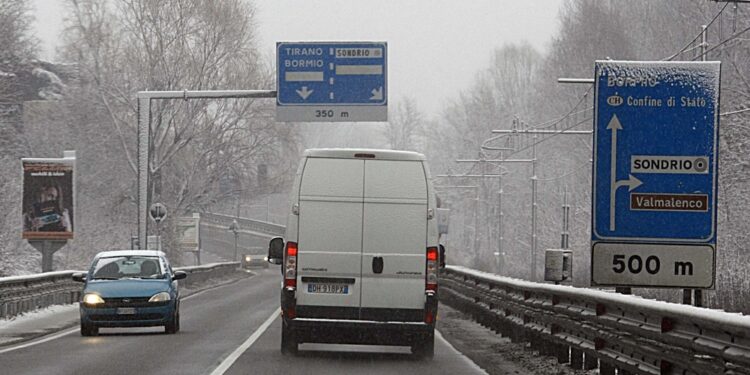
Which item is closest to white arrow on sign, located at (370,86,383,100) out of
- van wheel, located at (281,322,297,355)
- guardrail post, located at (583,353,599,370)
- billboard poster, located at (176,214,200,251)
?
van wheel, located at (281,322,297,355)

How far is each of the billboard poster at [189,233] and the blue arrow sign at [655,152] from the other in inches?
2188

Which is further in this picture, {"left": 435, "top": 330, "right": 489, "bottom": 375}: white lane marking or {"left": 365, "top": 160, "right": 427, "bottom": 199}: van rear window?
{"left": 365, "top": 160, "right": 427, "bottom": 199}: van rear window

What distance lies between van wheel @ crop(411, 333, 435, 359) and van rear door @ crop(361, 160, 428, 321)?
0.42 meters

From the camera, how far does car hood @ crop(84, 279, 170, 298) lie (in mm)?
22781

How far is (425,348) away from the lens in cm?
1839

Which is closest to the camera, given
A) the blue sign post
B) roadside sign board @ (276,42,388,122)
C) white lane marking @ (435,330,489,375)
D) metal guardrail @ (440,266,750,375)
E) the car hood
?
metal guardrail @ (440,266,750,375)

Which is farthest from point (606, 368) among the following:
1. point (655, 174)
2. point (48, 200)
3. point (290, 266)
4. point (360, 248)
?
point (48, 200)

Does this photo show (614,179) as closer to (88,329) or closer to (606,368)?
(606,368)

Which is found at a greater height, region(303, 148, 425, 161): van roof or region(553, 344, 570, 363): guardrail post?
region(303, 148, 425, 161): van roof

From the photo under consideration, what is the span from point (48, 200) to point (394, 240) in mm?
24656

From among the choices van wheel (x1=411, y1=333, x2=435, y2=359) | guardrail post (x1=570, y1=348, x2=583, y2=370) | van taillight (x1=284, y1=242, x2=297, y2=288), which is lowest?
van wheel (x1=411, y1=333, x2=435, y2=359)

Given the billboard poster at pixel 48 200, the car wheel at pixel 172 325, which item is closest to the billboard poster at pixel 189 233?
the billboard poster at pixel 48 200

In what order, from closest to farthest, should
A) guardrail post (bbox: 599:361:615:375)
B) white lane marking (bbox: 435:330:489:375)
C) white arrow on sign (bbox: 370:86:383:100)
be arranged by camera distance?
guardrail post (bbox: 599:361:615:375) → white lane marking (bbox: 435:330:489:375) → white arrow on sign (bbox: 370:86:383:100)

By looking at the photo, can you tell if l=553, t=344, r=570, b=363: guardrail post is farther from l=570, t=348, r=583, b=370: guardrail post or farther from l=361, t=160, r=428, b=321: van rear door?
l=361, t=160, r=428, b=321: van rear door
